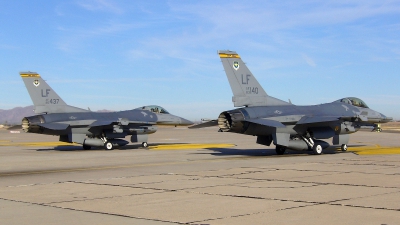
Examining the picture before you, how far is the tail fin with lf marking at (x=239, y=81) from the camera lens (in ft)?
79.1

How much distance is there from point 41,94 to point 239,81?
518 inches

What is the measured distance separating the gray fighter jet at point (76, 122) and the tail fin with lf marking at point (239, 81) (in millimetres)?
9265

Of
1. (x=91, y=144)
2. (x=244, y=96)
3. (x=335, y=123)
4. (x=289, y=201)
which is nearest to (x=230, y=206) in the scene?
(x=289, y=201)

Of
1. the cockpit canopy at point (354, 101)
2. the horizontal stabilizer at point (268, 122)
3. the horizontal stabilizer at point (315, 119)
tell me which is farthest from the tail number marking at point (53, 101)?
the cockpit canopy at point (354, 101)

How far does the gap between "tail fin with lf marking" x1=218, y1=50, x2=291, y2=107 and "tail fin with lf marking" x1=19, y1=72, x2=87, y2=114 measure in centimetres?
1201

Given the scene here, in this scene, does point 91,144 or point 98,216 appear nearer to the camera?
point 98,216

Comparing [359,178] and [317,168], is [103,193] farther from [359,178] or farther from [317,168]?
[317,168]

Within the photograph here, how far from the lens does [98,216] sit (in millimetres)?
9055

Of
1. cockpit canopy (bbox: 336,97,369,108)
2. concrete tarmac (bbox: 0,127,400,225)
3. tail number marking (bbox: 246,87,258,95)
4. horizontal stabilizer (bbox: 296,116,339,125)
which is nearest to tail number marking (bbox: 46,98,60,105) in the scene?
concrete tarmac (bbox: 0,127,400,225)

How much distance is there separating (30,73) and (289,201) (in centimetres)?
2421

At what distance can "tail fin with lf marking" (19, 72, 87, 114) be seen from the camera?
101ft

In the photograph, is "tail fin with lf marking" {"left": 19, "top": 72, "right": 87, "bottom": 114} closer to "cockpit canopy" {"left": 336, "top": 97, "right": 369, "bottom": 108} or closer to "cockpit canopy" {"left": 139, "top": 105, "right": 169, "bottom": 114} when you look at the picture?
"cockpit canopy" {"left": 139, "top": 105, "right": 169, "bottom": 114}

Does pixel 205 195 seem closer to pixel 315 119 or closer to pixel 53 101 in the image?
pixel 315 119

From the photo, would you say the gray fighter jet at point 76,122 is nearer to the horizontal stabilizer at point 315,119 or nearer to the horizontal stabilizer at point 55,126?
the horizontal stabilizer at point 55,126
